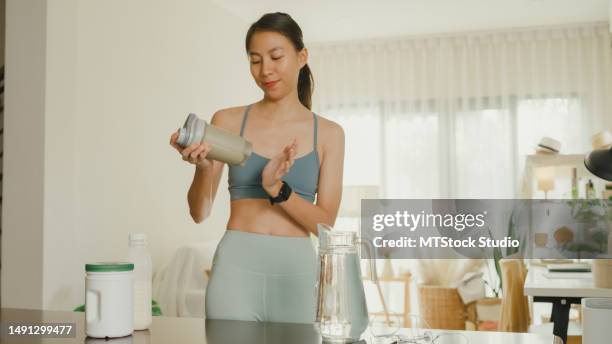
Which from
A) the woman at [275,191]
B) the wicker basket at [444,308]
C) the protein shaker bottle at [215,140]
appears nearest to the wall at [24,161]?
the woman at [275,191]

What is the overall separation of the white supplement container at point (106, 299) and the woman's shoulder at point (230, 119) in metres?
0.65

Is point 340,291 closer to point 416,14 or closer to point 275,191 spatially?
point 275,191

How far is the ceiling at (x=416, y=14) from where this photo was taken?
499 centimetres

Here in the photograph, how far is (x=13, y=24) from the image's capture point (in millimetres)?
3018

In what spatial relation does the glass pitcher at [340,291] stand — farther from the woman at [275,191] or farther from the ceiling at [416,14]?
the ceiling at [416,14]

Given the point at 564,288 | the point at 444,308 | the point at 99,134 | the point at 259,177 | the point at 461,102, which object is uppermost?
the point at 461,102

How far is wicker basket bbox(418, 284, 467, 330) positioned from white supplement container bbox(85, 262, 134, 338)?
430cm

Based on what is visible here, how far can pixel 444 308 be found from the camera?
5.08 meters

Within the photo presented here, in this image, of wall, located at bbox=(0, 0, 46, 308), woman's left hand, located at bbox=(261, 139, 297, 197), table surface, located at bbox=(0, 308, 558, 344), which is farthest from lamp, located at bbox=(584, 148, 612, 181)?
wall, located at bbox=(0, 0, 46, 308)

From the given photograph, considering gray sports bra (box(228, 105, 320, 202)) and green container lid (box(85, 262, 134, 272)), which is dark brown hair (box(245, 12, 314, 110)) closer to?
gray sports bra (box(228, 105, 320, 202))

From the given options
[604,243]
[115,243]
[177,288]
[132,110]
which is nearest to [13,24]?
[132,110]

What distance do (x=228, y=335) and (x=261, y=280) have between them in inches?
15.9

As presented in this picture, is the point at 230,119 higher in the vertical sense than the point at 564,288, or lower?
higher

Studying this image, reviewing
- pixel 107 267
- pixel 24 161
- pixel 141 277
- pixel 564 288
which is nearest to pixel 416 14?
pixel 564 288
